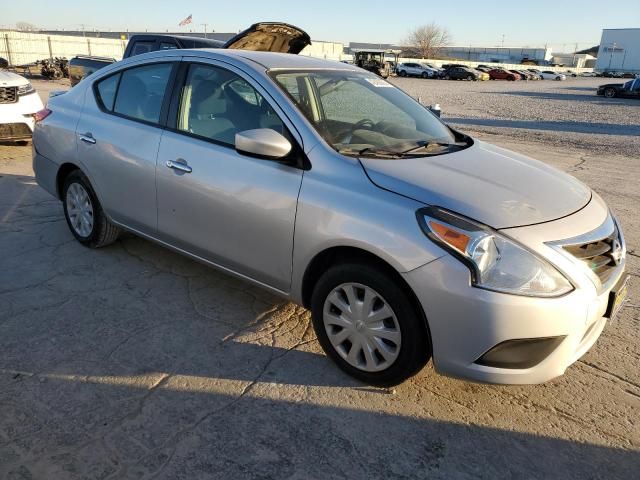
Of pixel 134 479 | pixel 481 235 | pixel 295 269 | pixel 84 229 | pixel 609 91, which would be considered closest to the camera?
pixel 134 479

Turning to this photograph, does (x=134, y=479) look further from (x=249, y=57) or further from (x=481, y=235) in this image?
(x=249, y=57)

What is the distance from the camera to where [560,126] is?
1525 centimetres

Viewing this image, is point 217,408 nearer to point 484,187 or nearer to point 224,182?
point 224,182

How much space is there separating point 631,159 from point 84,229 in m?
9.89

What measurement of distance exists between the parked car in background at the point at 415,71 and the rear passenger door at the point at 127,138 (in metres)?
48.7

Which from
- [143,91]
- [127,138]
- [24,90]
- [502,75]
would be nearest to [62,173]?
[127,138]

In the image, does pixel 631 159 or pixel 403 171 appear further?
pixel 631 159

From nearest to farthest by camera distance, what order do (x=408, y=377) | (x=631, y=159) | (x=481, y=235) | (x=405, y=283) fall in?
(x=481, y=235) → (x=405, y=283) → (x=408, y=377) → (x=631, y=159)

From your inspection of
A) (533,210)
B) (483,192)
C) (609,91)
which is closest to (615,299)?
(533,210)

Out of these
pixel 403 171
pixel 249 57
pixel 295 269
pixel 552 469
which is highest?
pixel 249 57

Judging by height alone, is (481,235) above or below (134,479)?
above

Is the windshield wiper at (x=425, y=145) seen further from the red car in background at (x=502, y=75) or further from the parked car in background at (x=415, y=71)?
the red car in background at (x=502, y=75)

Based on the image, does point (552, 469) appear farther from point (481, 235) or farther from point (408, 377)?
point (481, 235)

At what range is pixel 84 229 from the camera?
4375 mm
